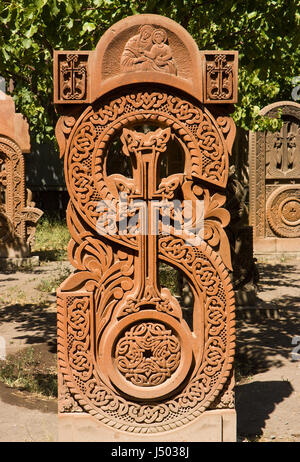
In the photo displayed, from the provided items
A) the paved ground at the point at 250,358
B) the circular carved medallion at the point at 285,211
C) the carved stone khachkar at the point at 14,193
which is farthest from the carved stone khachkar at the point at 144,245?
the circular carved medallion at the point at 285,211

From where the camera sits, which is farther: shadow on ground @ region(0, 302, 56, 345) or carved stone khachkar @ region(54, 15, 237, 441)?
shadow on ground @ region(0, 302, 56, 345)

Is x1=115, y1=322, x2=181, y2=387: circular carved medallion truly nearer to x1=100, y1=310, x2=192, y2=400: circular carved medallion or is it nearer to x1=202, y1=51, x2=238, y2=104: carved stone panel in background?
x1=100, y1=310, x2=192, y2=400: circular carved medallion

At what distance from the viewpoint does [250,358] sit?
6.16 m

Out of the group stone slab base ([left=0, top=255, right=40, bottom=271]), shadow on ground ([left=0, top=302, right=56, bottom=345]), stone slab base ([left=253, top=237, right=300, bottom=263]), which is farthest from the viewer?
stone slab base ([left=253, top=237, right=300, bottom=263])

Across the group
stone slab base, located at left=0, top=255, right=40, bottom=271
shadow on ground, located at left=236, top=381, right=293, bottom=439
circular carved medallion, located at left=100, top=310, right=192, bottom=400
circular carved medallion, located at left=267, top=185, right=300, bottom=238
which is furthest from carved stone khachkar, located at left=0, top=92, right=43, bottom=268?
circular carved medallion, located at left=100, top=310, right=192, bottom=400

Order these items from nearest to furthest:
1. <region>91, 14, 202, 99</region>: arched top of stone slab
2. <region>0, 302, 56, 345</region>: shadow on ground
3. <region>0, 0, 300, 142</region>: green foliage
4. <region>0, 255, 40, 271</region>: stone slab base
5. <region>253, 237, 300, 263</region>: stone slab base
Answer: <region>91, 14, 202, 99</region>: arched top of stone slab → <region>0, 0, 300, 142</region>: green foliage → <region>0, 302, 56, 345</region>: shadow on ground → <region>0, 255, 40, 271</region>: stone slab base → <region>253, 237, 300, 263</region>: stone slab base

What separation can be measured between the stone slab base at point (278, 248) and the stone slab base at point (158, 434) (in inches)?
387

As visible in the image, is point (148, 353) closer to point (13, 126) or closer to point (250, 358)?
point (250, 358)

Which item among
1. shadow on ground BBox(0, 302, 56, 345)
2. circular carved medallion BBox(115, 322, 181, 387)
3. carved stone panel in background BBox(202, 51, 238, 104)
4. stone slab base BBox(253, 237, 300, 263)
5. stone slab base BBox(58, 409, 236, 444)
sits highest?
carved stone panel in background BBox(202, 51, 238, 104)

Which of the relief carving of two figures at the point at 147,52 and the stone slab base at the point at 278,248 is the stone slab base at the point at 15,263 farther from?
the relief carving of two figures at the point at 147,52

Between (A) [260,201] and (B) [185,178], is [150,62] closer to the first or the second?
(B) [185,178]

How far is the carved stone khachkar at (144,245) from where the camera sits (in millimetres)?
3748

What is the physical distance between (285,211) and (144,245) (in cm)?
1037

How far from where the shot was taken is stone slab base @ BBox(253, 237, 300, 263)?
13539 mm
